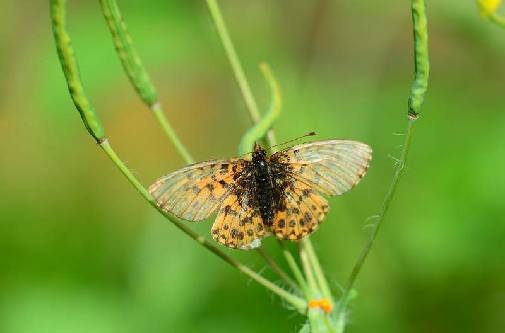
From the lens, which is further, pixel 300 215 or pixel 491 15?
pixel 300 215

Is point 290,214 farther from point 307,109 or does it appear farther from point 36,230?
point 36,230

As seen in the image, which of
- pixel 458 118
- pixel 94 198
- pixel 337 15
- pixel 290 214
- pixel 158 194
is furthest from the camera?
pixel 337 15

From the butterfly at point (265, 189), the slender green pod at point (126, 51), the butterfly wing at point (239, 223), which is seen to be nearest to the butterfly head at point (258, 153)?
the butterfly at point (265, 189)

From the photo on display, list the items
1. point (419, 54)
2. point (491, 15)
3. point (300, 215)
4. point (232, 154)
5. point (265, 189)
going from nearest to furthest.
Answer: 1. point (419, 54)
2. point (491, 15)
3. point (300, 215)
4. point (265, 189)
5. point (232, 154)

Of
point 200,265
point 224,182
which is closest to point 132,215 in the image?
point 200,265

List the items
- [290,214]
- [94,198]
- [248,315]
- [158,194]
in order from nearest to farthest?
[158,194] < [290,214] < [248,315] < [94,198]

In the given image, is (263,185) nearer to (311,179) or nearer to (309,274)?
(311,179)

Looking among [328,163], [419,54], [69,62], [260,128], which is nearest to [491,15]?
[419,54]
